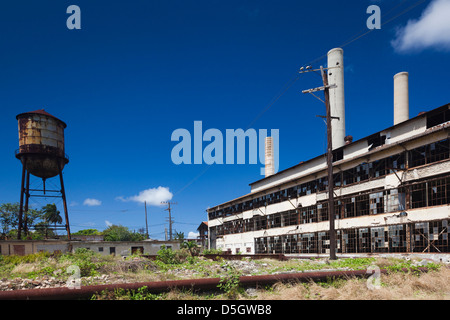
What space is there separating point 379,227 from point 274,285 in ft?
55.0

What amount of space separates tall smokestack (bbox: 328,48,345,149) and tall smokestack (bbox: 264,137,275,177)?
12.3 meters

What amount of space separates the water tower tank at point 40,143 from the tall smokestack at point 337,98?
29.4 meters

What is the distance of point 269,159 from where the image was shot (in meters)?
49.2

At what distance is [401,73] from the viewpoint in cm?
3353

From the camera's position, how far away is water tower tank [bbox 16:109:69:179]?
106 ft

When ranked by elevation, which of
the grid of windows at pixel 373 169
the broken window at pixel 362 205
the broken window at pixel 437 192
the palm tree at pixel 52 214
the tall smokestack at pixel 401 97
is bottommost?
the palm tree at pixel 52 214

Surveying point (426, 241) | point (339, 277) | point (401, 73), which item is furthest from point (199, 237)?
point (339, 277)

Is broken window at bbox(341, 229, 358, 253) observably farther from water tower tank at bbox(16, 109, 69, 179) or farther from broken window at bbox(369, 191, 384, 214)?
water tower tank at bbox(16, 109, 69, 179)

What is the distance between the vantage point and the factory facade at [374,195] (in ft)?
63.2

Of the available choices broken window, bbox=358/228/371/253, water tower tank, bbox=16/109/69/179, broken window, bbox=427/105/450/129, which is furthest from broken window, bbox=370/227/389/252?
water tower tank, bbox=16/109/69/179

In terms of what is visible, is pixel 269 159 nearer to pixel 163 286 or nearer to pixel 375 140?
pixel 375 140

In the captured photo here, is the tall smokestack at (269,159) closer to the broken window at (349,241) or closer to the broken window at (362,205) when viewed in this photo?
the broken window at (349,241)

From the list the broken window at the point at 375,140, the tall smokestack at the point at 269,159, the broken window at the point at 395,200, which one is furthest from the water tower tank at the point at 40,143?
the broken window at the point at 395,200
